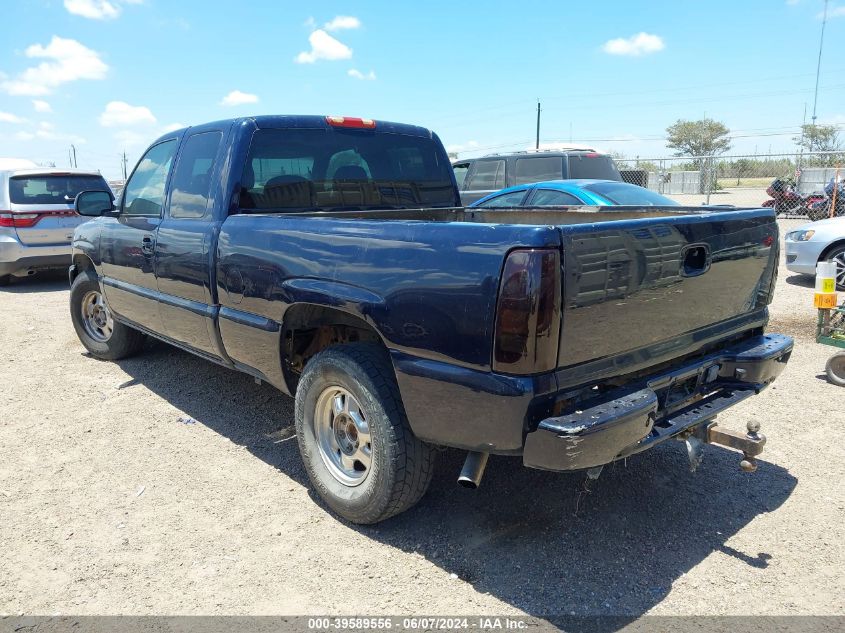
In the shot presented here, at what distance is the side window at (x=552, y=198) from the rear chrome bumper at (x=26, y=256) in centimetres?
736

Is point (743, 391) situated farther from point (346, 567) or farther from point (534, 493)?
point (346, 567)

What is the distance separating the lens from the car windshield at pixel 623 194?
305 inches

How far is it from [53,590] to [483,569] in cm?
188

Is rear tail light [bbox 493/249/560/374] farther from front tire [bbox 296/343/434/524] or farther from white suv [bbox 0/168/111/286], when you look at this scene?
white suv [bbox 0/168/111/286]

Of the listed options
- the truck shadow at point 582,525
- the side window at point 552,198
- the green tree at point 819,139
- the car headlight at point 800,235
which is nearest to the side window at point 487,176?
the side window at point 552,198

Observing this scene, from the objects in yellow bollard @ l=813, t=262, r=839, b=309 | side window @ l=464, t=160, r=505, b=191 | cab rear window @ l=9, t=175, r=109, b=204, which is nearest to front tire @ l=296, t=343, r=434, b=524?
yellow bollard @ l=813, t=262, r=839, b=309

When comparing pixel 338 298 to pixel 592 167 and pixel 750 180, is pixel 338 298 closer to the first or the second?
pixel 592 167

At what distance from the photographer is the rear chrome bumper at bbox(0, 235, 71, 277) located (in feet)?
32.3

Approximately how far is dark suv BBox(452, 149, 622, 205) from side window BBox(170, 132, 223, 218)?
24.5 feet

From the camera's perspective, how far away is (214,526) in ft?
10.7

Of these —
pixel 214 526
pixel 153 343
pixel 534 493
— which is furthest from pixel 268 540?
pixel 153 343

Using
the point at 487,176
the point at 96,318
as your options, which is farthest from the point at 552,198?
the point at 96,318

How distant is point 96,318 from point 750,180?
152 feet

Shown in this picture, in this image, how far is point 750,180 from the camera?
43625 millimetres
